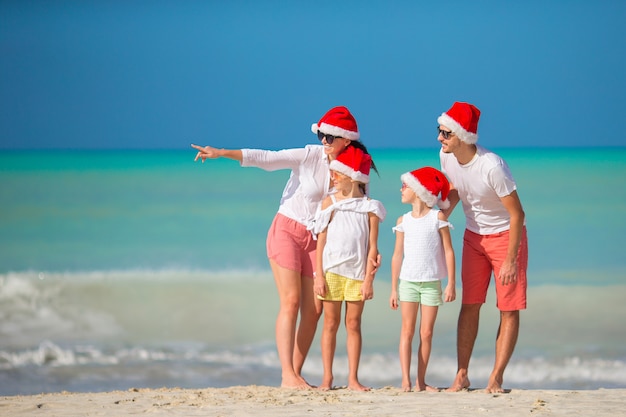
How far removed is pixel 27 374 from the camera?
655cm

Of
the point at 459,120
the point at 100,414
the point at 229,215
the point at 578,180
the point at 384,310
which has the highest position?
the point at 578,180

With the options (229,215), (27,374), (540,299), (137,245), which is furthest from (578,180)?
(27,374)

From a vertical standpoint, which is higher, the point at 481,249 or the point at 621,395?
the point at 481,249

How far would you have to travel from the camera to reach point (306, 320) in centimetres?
562

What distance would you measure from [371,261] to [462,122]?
865mm

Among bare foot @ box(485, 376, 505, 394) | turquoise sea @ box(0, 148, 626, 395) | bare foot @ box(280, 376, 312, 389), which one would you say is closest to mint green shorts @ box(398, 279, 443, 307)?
bare foot @ box(485, 376, 505, 394)

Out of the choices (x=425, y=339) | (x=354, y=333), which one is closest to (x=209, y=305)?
(x=354, y=333)

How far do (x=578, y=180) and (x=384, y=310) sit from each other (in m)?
17.1

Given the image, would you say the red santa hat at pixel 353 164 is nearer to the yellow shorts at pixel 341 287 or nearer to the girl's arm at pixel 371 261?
the girl's arm at pixel 371 261

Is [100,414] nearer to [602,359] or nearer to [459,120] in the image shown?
[459,120]

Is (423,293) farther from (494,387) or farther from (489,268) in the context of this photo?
(494,387)

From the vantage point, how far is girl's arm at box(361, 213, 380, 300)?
528 centimetres

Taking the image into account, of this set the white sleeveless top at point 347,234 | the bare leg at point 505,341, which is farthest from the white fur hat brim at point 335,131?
the bare leg at point 505,341

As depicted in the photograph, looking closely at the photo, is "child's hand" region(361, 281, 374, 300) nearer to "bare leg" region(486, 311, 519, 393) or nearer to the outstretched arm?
"bare leg" region(486, 311, 519, 393)
